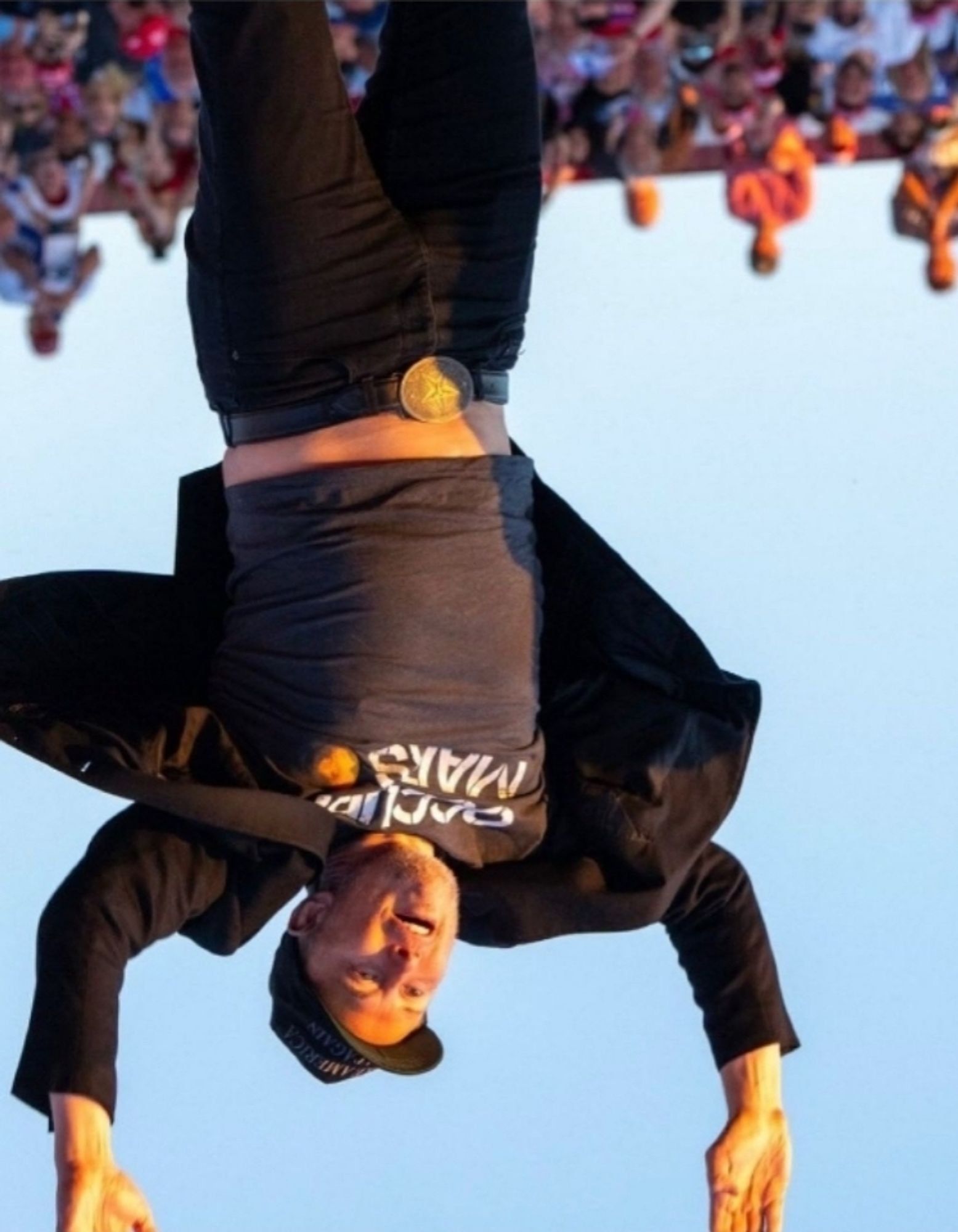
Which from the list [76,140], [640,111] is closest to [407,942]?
[640,111]

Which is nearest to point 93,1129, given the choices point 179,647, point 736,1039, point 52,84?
point 179,647

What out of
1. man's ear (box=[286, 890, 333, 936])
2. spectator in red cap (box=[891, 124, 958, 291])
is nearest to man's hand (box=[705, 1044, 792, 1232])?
man's ear (box=[286, 890, 333, 936])

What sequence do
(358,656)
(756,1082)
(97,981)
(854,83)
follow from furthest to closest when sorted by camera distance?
(854,83)
(756,1082)
(358,656)
(97,981)

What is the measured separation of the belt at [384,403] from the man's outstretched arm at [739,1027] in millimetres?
1134

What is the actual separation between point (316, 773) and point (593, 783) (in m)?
0.59

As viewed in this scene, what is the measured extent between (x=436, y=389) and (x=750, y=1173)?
1693mm

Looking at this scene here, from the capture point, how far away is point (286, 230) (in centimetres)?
374

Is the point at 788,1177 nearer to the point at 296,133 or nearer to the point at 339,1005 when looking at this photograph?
the point at 339,1005

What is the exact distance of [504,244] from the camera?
154 inches

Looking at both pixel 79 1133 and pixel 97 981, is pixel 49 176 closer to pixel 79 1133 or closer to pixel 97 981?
pixel 97 981

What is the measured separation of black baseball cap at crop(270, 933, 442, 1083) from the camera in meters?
3.93

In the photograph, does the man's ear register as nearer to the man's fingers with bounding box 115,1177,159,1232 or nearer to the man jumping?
the man jumping

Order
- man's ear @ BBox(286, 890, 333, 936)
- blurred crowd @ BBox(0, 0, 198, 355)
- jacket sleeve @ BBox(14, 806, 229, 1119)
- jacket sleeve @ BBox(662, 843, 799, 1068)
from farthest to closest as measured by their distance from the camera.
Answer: blurred crowd @ BBox(0, 0, 198, 355), jacket sleeve @ BBox(662, 843, 799, 1068), man's ear @ BBox(286, 890, 333, 936), jacket sleeve @ BBox(14, 806, 229, 1119)

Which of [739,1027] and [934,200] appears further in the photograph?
[934,200]
